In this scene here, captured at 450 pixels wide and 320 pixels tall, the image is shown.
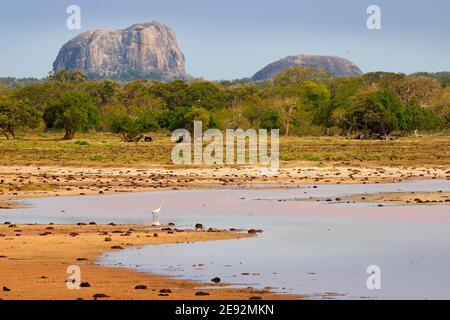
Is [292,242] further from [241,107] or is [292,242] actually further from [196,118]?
[241,107]

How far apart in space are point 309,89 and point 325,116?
22502 mm

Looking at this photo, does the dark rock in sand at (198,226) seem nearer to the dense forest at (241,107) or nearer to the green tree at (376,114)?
the dense forest at (241,107)

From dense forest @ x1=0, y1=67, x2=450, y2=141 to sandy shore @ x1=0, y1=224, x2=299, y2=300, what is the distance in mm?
72827

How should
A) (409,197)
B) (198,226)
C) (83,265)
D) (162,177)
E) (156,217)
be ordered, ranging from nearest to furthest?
(83,265), (198,226), (156,217), (409,197), (162,177)

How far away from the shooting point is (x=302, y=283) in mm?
16891

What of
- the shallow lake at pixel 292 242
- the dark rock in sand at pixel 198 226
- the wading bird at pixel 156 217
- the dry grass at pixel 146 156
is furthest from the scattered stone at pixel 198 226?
the dry grass at pixel 146 156

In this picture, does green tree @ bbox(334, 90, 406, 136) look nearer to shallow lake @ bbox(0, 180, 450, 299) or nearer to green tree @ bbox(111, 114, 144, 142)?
green tree @ bbox(111, 114, 144, 142)

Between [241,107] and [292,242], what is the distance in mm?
110746

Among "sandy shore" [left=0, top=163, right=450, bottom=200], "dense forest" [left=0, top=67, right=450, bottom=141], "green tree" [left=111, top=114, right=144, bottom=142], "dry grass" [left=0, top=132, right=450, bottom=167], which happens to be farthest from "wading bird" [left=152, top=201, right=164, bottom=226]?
"dense forest" [left=0, top=67, right=450, bottom=141]

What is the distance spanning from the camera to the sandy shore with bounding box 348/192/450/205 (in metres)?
33.8

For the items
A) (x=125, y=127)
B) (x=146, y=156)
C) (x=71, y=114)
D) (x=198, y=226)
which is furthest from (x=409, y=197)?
(x=71, y=114)

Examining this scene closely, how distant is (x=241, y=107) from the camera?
133 meters

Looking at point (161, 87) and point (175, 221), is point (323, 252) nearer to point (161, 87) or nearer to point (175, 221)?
point (175, 221)

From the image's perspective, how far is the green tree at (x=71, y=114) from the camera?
99.0 m
